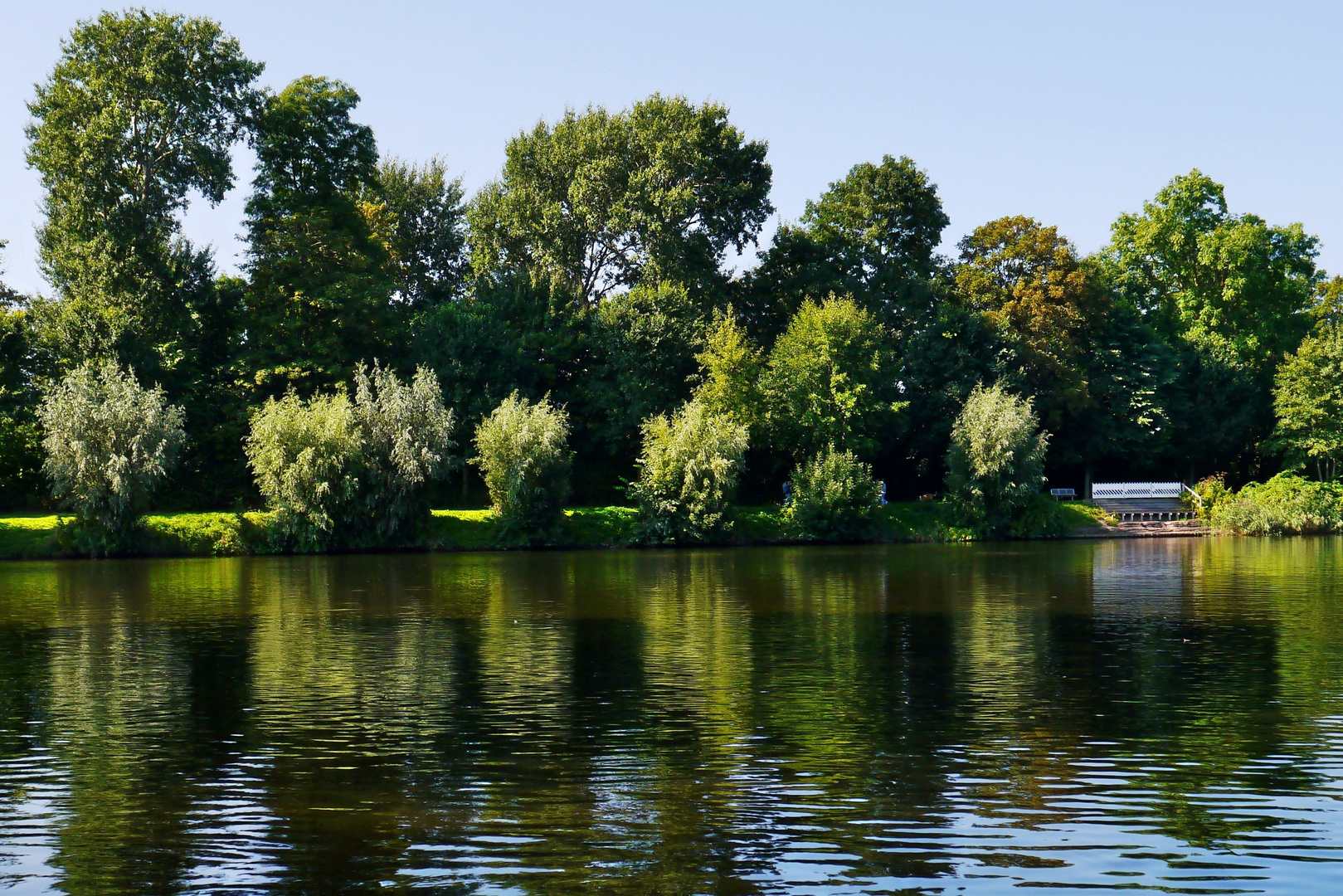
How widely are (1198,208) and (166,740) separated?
8730cm

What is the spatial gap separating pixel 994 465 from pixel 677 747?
162 ft

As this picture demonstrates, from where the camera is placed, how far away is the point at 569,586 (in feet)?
121

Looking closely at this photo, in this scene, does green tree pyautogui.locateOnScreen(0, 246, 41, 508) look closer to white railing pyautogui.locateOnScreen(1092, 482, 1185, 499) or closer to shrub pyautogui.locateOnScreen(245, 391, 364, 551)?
shrub pyautogui.locateOnScreen(245, 391, 364, 551)

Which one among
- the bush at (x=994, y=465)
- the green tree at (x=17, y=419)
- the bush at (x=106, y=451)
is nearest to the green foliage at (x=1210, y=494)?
the bush at (x=994, y=465)

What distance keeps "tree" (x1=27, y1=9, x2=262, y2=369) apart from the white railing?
51743 millimetres

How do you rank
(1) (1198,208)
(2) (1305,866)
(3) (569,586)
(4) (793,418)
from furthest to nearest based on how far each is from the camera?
(1) (1198,208) < (4) (793,418) < (3) (569,586) < (2) (1305,866)

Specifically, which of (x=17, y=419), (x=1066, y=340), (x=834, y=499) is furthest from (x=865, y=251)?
(x=17, y=419)

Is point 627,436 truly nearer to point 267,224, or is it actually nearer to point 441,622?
point 267,224

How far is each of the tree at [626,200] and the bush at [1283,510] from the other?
3074 cm

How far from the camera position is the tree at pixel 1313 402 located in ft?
246

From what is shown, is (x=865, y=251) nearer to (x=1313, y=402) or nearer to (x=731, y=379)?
(x=731, y=379)

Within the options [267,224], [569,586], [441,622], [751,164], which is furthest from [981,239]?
[441,622]

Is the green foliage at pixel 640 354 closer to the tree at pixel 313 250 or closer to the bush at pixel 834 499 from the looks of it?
the bush at pixel 834 499

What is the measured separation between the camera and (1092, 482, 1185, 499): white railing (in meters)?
73.6
